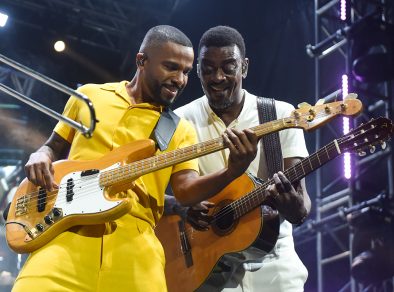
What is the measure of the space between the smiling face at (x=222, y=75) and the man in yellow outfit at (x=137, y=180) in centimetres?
64

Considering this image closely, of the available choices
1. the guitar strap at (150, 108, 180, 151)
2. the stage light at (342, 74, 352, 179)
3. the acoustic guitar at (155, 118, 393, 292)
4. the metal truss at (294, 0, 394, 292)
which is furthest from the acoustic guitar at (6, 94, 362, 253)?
the metal truss at (294, 0, 394, 292)

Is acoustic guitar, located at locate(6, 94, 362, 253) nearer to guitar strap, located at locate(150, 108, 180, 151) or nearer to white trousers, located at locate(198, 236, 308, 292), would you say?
guitar strap, located at locate(150, 108, 180, 151)

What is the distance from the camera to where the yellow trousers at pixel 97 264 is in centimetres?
312

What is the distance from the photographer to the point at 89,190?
3348 mm

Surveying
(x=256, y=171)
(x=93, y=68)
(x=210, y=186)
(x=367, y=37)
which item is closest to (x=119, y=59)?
(x=93, y=68)

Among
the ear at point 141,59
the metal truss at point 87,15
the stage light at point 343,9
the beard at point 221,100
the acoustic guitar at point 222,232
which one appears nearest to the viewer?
the ear at point 141,59

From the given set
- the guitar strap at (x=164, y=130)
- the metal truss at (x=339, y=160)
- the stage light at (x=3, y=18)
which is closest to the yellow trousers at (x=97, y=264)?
the guitar strap at (x=164, y=130)

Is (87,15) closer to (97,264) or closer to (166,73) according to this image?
(166,73)

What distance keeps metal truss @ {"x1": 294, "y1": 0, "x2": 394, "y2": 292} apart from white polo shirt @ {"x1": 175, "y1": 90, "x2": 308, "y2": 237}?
3.45m

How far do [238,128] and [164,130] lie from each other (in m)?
0.97

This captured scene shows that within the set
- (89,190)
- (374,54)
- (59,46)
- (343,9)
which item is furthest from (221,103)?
(59,46)

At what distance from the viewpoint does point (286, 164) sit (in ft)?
14.6

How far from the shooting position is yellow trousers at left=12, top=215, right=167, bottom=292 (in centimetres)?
312

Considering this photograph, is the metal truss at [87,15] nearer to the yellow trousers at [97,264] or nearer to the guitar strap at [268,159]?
the guitar strap at [268,159]
